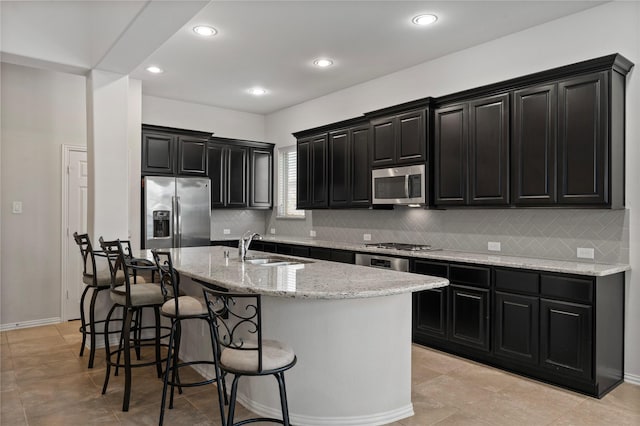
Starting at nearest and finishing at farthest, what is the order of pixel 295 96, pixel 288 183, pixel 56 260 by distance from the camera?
1. pixel 56 260
2. pixel 295 96
3. pixel 288 183

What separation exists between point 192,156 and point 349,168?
→ 2.27 metres

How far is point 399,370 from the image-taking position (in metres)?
2.69

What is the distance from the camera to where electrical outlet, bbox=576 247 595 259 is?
3.53 metres

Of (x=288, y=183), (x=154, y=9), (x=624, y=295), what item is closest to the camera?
(x=154, y=9)

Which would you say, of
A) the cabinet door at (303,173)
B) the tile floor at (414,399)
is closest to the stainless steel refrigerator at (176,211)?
the cabinet door at (303,173)

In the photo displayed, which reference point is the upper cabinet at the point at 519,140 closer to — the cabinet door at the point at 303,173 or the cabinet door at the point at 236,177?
the cabinet door at the point at 303,173

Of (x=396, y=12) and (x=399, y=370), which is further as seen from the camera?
(x=396, y=12)

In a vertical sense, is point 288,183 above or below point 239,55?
below

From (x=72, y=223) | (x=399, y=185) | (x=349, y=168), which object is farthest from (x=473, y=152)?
(x=72, y=223)

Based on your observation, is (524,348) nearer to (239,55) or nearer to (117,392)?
(117,392)

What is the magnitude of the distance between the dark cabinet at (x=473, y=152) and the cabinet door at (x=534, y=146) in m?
0.10

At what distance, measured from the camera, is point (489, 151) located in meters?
3.93

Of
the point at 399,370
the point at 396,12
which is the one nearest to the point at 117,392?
the point at 399,370

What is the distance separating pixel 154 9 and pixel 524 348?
3.66 metres
